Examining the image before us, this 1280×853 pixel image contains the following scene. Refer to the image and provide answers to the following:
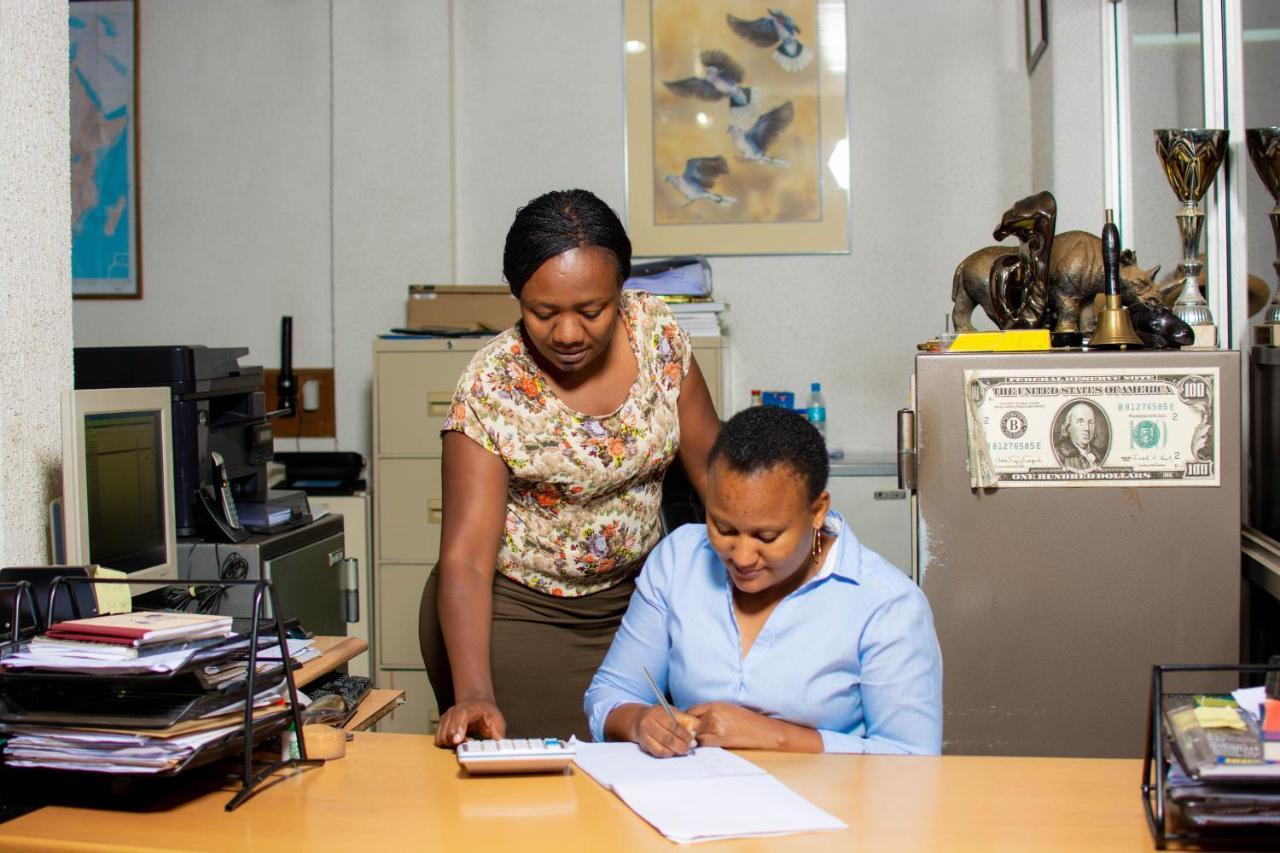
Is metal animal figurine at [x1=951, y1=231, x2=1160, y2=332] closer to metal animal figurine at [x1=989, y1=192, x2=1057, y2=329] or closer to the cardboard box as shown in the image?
metal animal figurine at [x1=989, y1=192, x2=1057, y2=329]

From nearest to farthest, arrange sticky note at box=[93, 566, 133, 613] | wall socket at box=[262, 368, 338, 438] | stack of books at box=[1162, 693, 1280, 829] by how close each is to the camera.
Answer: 1. stack of books at box=[1162, 693, 1280, 829]
2. sticky note at box=[93, 566, 133, 613]
3. wall socket at box=[262, 368, 338, 438]

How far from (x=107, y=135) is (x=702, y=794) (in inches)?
152

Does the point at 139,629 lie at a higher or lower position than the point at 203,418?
lower

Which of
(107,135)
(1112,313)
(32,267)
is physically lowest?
(1112,313)

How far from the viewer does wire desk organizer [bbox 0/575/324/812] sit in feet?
4.99

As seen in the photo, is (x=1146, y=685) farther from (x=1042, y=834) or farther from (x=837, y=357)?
(x=837, y=357)

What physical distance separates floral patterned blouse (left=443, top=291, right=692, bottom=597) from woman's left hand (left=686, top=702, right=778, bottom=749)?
55cm

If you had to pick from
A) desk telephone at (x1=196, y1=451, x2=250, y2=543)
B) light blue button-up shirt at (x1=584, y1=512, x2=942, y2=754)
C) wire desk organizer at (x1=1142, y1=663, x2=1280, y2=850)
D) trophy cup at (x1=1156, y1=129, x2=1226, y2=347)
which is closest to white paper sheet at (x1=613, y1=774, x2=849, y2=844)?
Answer: light blue button-up shirt at (x1=584, y1=512, x2=942, y2=754)

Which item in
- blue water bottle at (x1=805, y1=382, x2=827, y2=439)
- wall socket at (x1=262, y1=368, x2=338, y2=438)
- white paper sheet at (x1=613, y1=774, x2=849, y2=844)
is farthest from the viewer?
wall socket at (x1=262, y1=368, x2=338, y2=438)

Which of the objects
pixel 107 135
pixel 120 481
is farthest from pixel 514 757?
pixel 107 135

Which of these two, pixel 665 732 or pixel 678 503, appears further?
pixel 678 503

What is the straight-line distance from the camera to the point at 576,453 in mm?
2080

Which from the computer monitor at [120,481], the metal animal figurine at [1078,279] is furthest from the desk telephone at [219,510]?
the metal animal figurine at [1078,279]

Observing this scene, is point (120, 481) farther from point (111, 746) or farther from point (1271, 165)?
point (1271, 165)
